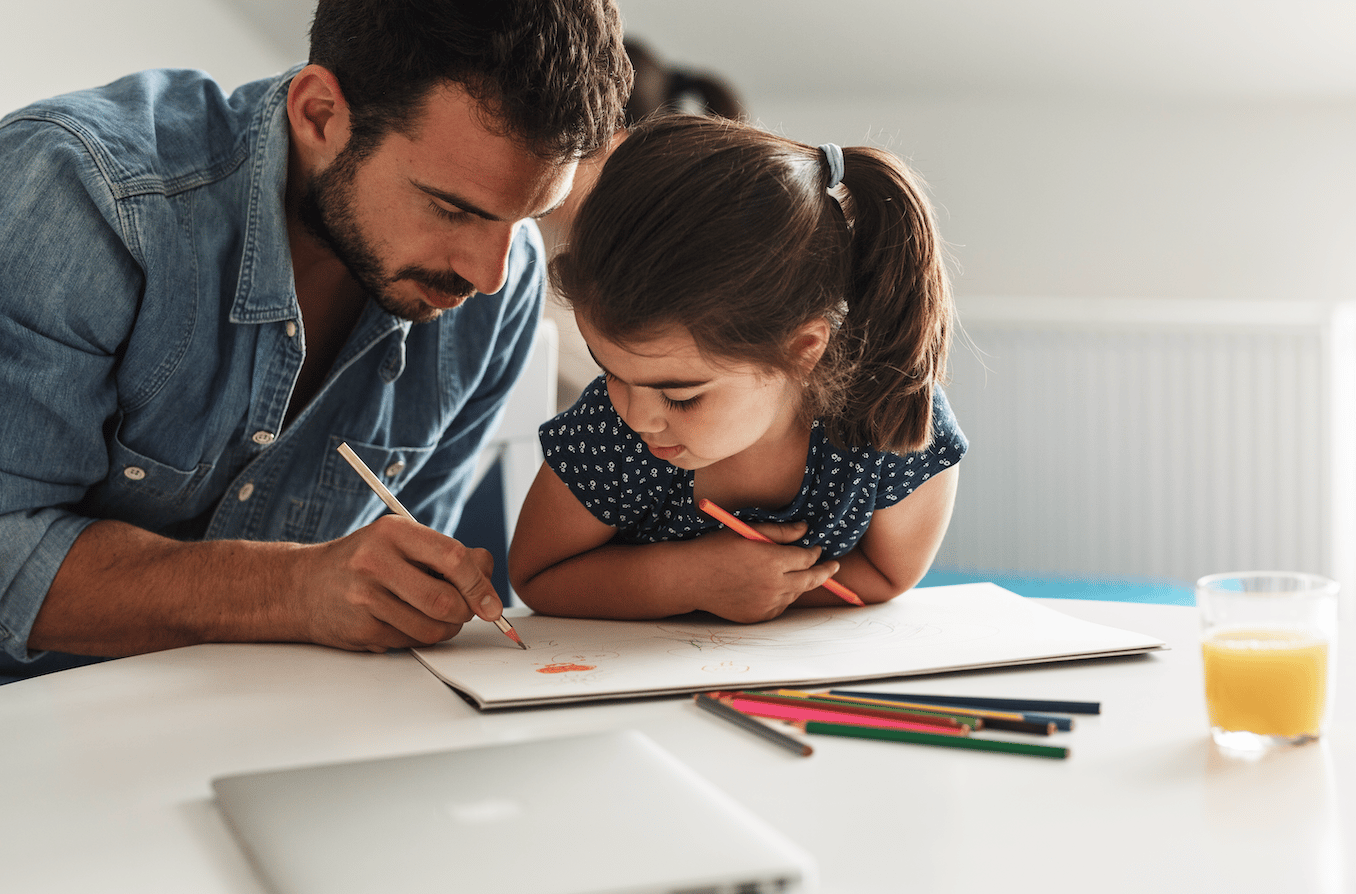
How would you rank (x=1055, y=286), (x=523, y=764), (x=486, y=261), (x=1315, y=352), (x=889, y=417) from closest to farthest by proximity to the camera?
(x=523, y=764) → (x=889, y=417) → (x=486, y=261) → (x=1315, y=352) → (x=1055, y=286)

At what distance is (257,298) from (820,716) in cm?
69

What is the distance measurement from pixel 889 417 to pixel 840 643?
213 millimetres

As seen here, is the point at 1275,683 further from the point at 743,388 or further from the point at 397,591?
the point at 397,591

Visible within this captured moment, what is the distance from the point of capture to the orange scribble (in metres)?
0.71

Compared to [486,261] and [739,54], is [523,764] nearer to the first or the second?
[486,261]

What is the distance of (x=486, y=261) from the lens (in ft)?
3.43

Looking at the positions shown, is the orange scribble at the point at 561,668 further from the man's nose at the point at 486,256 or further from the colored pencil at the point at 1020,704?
the man's nose at the point at 486,256

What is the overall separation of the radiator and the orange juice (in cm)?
219

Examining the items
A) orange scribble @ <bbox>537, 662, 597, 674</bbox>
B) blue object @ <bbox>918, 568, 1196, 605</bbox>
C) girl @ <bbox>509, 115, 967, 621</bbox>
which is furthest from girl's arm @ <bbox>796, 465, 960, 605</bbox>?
blue object @ <bbox>918, 568, 1196, 605</bbox>

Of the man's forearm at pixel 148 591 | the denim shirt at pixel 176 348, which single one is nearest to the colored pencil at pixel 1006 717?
the man's forearm at pixel 148 591

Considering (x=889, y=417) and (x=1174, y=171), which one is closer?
(x=889, y=417)

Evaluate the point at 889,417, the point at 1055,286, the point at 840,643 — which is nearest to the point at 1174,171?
the point at 1055,286

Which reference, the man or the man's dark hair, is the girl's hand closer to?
the man

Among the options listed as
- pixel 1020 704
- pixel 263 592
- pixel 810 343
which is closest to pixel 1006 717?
pixel 1020 704
